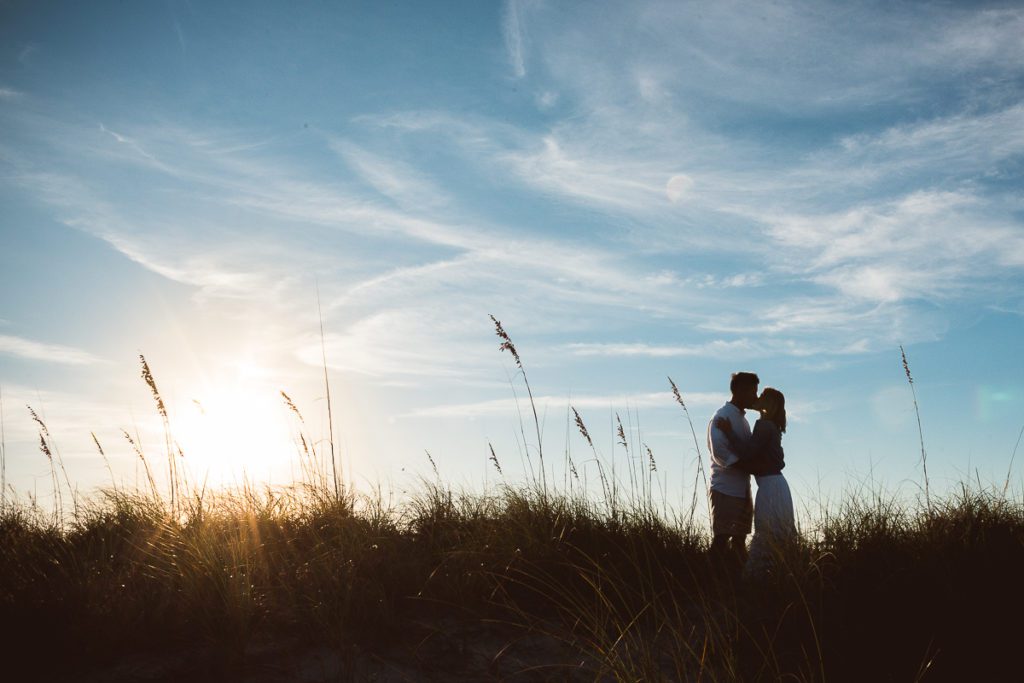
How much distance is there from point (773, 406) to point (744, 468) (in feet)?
2.04

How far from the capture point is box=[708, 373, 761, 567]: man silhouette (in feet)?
20.5

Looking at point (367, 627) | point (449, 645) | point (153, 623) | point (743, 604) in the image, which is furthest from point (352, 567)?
point (743, 604)

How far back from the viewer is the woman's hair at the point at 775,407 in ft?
21.5

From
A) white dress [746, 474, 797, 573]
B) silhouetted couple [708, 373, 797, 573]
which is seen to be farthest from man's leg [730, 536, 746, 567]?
white dress [746, 474, 797, 573]

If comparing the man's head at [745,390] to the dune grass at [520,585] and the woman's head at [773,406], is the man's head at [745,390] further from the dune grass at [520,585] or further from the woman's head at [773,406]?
the dune grass at [520,585]

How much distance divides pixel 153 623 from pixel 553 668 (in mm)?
2320

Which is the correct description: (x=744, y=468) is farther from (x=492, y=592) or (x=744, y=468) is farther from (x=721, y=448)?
(x=492, y=592)

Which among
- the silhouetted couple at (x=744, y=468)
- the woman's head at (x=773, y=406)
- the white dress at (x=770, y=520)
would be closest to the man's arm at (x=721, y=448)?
the silhouetted couple at (x=744, y=468)

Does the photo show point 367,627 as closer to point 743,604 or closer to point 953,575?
point 743,604

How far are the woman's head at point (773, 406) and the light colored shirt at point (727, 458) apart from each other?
21 centimetres

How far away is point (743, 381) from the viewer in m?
6.70

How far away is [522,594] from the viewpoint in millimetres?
4957

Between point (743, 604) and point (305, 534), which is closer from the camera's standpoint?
point (743, 604)

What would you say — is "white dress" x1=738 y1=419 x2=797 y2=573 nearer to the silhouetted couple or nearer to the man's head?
the silhouetted couple
